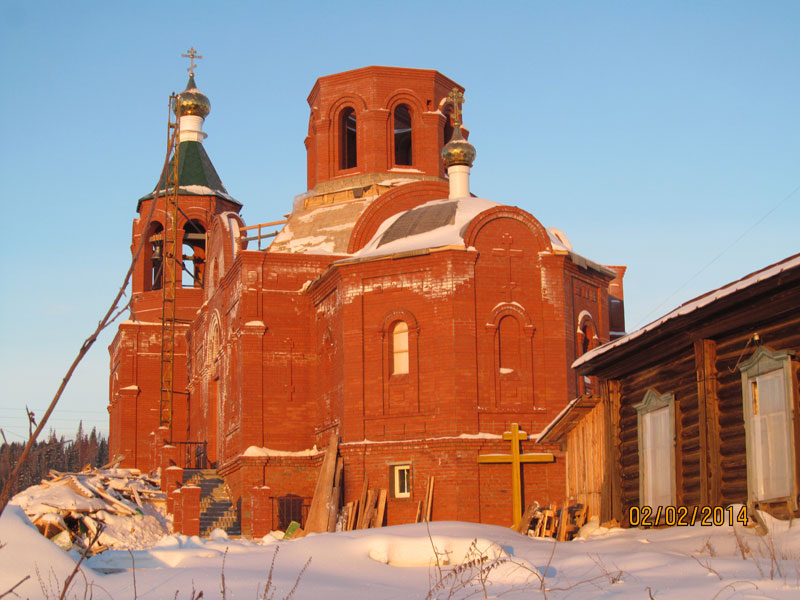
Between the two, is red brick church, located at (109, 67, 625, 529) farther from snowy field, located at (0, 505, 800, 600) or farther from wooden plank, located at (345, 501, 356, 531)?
snowy field, located at (0, 505, 800, 600)

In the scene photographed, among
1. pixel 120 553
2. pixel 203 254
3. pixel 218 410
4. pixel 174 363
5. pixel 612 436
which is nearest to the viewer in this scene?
pixel 120 553

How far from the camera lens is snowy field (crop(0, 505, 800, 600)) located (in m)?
6.32

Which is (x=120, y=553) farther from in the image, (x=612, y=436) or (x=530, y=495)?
(x=530, y=495)

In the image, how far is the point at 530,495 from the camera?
20438 millimetres

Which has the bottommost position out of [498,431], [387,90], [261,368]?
[498,431]

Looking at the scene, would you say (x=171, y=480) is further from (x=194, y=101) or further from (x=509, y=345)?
(x=194, y=101)

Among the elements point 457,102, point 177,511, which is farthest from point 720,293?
point 457,102

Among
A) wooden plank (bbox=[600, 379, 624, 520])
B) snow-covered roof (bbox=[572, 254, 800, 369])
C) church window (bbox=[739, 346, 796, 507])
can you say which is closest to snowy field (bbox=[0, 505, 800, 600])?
church window (bbox=[739, 346, 796, 507])

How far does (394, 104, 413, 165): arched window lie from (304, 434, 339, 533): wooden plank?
1016 centimetres

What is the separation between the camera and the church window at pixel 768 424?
9680 mm

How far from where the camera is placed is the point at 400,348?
2152cm

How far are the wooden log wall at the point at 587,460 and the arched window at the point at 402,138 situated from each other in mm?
14819

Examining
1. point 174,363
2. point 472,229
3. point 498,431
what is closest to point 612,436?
point 498,431

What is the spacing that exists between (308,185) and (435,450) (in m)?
10.7
